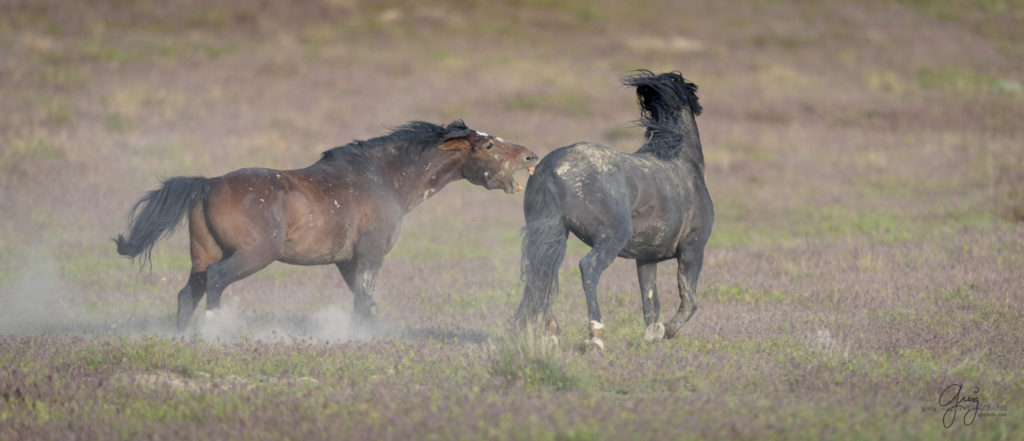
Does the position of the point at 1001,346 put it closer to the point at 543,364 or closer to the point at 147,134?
the point at 543,364

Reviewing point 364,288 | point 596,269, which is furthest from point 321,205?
point 596,269

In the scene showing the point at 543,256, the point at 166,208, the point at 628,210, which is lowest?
the point at 543,256

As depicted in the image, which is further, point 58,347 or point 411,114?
point 411,114

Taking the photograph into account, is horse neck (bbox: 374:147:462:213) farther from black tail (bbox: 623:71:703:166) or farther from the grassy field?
black tail (bbox: 623:71:703:166)

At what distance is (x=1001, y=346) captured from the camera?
29.1 ft

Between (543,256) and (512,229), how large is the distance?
33.7ft

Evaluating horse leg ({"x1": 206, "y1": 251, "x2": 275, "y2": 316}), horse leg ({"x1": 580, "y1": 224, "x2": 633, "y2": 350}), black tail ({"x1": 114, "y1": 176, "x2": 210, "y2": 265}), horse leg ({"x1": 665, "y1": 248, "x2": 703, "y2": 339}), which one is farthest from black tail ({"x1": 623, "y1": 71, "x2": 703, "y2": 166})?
black tail ({"x1": 114, "y1": 176, "x2": 210, "y2": 265})

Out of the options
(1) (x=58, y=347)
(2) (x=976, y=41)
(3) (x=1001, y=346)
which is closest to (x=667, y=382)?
(3) (x=1001, y=346)

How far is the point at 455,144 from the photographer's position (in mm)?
9781

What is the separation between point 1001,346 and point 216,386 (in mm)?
6579

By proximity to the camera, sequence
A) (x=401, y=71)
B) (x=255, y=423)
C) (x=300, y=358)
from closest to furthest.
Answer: (x=255, y=423)
(x=300, y=358)
(x=401, y=71)

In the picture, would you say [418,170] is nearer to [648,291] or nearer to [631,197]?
[631,197]

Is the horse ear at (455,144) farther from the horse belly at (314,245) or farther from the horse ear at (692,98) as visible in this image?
the horse ear at (692,98)

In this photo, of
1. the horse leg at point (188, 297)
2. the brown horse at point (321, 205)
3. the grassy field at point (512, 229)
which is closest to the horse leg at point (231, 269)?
the brown horse at point (321, 205)
